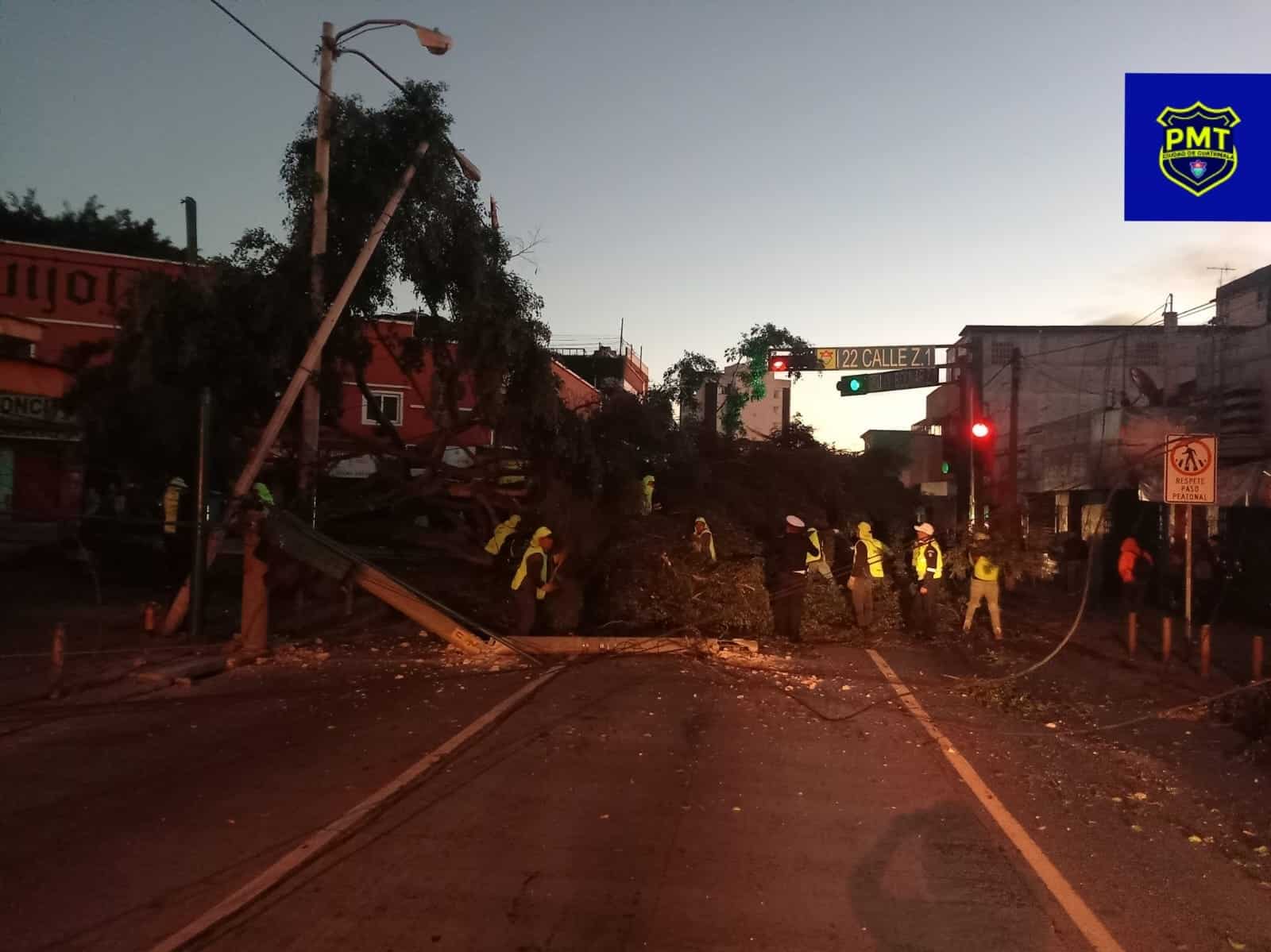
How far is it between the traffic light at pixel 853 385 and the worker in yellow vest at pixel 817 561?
18.5 feet

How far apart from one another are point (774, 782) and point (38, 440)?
27.7m

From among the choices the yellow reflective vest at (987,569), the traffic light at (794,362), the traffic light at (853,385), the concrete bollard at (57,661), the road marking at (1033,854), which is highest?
the traffic light at (794,362)

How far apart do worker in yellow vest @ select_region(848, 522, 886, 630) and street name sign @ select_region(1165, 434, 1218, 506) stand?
4167 millimetres

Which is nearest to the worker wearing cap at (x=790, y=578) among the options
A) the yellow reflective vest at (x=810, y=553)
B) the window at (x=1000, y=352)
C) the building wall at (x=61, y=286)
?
the yellow reflective vest at (x=810, y=553)

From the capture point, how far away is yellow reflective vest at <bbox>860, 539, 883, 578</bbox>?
685 inches

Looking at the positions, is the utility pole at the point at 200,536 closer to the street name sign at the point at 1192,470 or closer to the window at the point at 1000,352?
the street name sign at the point at 1192,470

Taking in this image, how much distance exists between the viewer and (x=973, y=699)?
12.6 m

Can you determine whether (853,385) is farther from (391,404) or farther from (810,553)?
(391,404)

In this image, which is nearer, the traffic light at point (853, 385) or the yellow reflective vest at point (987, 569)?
the yellow reflective vest at point (987, 569)

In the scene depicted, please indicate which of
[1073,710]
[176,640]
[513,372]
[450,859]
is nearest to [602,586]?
[513,372]

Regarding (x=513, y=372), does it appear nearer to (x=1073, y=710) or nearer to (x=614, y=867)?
(x=1073, y=710)

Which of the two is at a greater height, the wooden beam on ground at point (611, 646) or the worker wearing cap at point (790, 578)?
the worker wearing cap at point (790, 578)

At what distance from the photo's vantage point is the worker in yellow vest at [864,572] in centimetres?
1733

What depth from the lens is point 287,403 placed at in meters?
14.8
